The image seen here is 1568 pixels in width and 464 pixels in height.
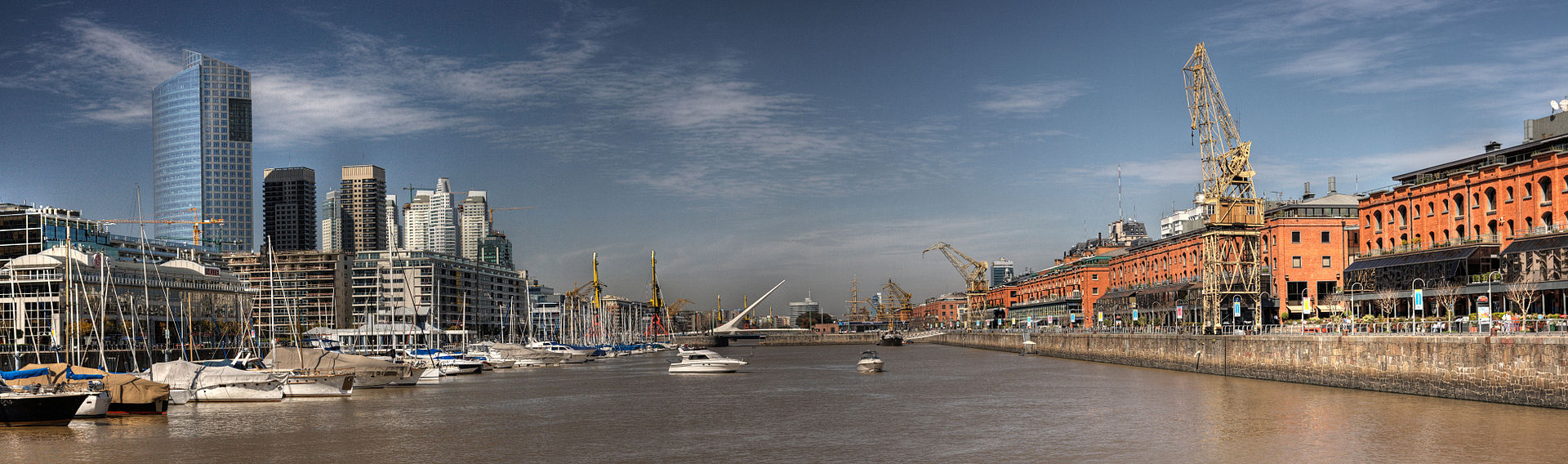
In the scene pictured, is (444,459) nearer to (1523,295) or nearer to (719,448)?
(719,448)

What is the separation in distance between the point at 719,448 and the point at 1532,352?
3527 cm

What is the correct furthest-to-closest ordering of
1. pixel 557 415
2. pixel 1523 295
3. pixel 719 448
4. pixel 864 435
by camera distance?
pixel 1523 295
pixel 557 415
pixel 864 435
pixel 719 448

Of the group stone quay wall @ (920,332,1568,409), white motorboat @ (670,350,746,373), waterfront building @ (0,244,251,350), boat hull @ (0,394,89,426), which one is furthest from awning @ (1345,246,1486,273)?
waterfront building @ (0,244,251,350)

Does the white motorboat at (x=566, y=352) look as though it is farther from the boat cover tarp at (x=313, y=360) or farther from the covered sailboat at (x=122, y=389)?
the covered sailboat at (x=122, y=389)

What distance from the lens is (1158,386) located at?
Result: 73188 mm

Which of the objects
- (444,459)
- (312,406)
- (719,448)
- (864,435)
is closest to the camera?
(444,459)

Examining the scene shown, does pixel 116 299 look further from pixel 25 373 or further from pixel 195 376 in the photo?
pixel 25 373

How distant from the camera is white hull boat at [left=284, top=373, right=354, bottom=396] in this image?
Answer: 236 feet

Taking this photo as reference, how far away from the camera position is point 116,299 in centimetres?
11194

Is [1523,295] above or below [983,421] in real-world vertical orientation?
above

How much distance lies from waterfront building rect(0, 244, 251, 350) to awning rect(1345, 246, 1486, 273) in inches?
4084

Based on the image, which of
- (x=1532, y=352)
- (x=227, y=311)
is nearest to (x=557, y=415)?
(x=1532, y=352)

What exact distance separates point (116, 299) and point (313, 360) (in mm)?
46717

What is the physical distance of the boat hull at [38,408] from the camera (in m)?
50.2
